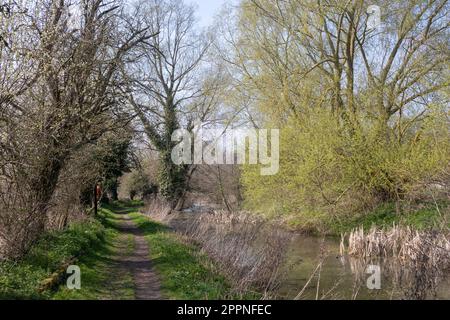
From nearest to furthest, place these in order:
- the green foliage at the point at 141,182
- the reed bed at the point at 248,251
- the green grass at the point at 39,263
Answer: the green grass at the point at 39,263 < the reed bed at the point at 248,251 < the green foliage at the point at 141,182

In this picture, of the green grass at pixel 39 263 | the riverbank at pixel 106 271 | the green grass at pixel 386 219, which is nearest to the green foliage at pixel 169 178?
the green grass at pixel 386 219

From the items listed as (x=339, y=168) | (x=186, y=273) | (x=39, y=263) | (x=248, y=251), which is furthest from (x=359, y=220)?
(x=39, y=263)

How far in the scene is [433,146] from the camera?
1630 cm

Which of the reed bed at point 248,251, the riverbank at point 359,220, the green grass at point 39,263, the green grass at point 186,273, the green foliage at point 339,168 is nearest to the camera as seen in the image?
the green grass at point 39,263

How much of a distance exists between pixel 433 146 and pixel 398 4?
645cm

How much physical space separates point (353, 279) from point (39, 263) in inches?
279

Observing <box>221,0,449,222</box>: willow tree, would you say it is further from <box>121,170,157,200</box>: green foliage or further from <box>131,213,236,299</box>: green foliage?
<box>121,170,157,200</box>: green foliage

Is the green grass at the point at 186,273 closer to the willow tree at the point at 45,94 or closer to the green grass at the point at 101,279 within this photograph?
the green grass at the point at 101,279

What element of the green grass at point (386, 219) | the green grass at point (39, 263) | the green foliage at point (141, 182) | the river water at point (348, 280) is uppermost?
the green foliage at point (141, 182)

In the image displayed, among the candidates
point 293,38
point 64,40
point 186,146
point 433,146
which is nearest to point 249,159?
A: point 293,38

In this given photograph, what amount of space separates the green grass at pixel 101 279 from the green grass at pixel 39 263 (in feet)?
1.04

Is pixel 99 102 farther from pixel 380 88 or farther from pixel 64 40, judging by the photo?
pixel 380 88

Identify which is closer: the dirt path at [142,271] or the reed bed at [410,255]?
the reed bed at [410,255]

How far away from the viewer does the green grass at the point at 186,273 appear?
8.45m
